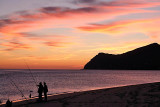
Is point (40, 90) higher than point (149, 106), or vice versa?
point (40, 90)

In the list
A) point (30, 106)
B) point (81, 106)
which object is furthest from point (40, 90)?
point (81, 106)

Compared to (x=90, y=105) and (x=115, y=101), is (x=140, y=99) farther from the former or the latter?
(x=90, y=105)

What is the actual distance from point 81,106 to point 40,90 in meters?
5.42

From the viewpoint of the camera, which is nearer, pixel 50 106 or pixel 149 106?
pixel 149 106

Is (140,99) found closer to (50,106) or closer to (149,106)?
(149,106)

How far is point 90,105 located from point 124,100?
121 inches

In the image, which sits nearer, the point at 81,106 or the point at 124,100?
the point at 81,106

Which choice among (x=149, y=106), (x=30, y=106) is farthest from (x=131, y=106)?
(x=30, y=106)

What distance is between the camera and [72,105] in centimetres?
1741

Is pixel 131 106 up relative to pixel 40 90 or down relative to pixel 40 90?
down

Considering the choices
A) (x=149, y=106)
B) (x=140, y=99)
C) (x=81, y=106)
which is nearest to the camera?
(x=149, y=106)

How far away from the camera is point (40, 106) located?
18219 mm

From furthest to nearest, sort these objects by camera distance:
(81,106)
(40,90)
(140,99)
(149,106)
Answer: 1. (40,90)
2. (140,99)
3. (81,106)
4. (149,106)

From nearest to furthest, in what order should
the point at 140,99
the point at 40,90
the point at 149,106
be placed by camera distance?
the point at 149,106 → the point at 140,99 → the point at 40,90
